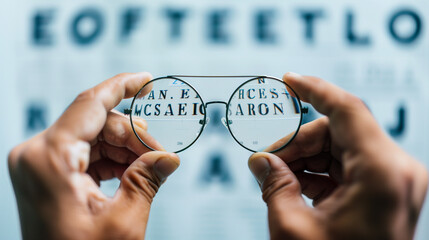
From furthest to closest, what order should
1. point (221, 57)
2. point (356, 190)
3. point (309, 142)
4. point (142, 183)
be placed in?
1. point (221, 57)
2. point (309, 142)
3. point (142, 183)
4. point (356, 190)

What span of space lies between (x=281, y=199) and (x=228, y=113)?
31cm

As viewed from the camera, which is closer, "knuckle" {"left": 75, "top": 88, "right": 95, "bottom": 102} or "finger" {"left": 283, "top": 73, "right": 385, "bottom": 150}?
"finger" {"left": 283, "top": 73, "right": 385, "bottom": 150}

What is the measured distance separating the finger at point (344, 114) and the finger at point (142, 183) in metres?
0.33

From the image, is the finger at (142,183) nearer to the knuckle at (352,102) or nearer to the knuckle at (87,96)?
the knuckle at (87,96)

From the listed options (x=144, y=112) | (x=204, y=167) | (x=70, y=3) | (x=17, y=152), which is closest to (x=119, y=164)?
(x=144, y=112)

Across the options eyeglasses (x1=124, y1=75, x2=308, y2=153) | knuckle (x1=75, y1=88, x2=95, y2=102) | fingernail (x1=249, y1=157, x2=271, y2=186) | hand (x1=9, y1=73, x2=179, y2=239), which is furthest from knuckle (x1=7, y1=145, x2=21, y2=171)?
fingernail (x1=249, y1=157, x2=271, y2=186)

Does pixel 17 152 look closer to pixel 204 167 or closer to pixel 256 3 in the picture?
pixel 204 167

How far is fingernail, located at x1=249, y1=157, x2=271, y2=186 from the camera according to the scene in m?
0.71

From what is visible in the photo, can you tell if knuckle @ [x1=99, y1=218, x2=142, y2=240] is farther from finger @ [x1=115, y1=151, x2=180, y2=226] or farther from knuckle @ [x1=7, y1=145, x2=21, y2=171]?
knuckle @ [x1=7, y1=145, x2=21, y2=171]

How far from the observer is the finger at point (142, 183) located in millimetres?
645

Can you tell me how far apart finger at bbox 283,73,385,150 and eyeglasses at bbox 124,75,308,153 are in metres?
0.12

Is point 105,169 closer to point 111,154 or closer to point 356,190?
point 111,154

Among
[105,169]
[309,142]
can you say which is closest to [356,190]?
[309,142]

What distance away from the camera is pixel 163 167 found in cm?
71
